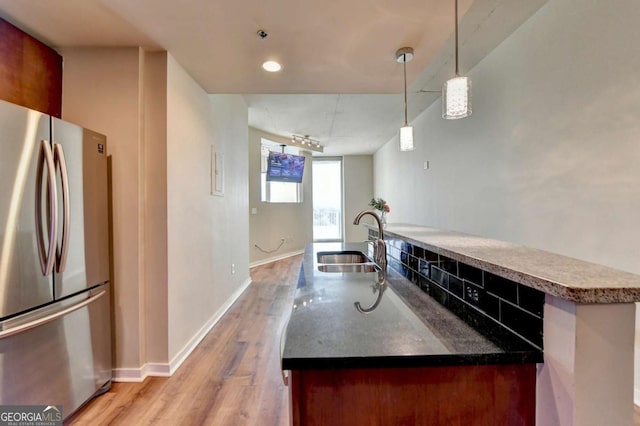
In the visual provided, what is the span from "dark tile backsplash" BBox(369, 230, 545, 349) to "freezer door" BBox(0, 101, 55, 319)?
6.45 feet

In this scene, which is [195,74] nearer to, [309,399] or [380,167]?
[309,399]

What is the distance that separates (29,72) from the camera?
6.22ft

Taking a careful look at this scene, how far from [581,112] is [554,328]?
6.58 feet

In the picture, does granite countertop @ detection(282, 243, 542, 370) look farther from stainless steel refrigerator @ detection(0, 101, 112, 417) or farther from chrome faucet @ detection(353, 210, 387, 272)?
stainless steel refrigerator @ detection(0, 101, 112, 417)

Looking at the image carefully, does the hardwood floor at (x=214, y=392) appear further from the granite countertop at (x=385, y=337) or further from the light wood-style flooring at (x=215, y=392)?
the granite countertop at (x=385, y=337)

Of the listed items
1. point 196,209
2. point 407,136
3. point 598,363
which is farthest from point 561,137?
point 196,209

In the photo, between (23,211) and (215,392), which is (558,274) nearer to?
(215,392)

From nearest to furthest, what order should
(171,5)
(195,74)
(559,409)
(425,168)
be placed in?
(559,409) → (171,5) → (195,74) → (425,168)

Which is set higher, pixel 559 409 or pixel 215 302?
pixel 559 409

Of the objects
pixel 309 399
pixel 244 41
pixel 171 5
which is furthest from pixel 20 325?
pixel 244 41

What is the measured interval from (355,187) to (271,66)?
22.1 feet

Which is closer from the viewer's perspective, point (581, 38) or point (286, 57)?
point (581, 38)

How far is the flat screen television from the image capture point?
620 centimetres

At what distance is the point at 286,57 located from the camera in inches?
85.4
